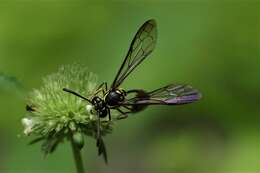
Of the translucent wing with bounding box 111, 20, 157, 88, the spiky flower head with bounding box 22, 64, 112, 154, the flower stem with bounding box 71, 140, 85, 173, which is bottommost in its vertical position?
the flower stem with bounding box 71, 140, 85, 173

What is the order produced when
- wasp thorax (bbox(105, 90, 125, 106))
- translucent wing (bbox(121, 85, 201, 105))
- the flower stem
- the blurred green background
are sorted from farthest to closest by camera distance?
1. the blurred green background
2. wasp thorax (bbox(105, 90, 125, 106))
3. translucent wing (bbox(121, 85, 201, 105))
4. the flower stem

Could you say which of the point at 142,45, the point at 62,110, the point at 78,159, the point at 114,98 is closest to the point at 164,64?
the point at 142,45

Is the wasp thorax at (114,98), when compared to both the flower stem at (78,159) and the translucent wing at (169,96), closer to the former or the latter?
the translucent wing at (169,96)

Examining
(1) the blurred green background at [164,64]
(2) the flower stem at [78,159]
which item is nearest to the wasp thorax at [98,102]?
(2) the flower stem at [78,159]

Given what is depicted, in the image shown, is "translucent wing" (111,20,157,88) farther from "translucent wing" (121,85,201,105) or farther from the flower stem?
the flower stem

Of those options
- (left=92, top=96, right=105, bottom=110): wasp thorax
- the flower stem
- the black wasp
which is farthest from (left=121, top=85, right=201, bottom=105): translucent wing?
the flower stem

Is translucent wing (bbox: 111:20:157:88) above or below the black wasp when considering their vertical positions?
above

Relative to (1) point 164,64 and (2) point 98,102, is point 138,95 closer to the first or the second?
(2) point 98,102
